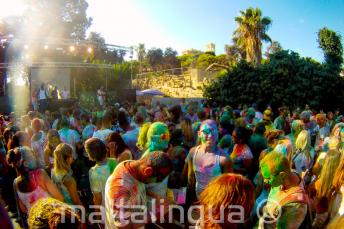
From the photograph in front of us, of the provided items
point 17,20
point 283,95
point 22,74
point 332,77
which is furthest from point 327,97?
point 17,20

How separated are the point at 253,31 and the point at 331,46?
683 cm

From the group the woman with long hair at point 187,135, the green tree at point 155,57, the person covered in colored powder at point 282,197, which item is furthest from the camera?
the green tree at point 155,57

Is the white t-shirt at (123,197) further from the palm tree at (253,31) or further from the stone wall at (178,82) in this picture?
the palm tree at (253,31)

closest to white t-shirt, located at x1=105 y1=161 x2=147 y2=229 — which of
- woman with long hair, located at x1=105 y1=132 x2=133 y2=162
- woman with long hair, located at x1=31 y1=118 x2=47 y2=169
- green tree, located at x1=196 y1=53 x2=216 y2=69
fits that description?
woman with long hair, located at x1=105 y1=132 x2=133 y2=162

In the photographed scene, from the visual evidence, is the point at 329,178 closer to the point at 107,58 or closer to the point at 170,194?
the point at 170,194

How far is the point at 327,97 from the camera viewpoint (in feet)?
59.7

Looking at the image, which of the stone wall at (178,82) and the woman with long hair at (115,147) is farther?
the stone wall at (178,82)

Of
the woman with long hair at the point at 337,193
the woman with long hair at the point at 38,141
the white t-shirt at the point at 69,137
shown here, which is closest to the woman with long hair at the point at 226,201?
the woman with long hair at the point at 337,193

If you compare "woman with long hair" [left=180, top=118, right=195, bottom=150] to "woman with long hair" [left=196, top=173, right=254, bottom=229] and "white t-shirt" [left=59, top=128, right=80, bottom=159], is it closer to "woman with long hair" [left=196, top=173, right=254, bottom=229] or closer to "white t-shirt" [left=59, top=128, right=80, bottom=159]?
"white t-shirt" [left=59, top=128, right=80, bottom=159]

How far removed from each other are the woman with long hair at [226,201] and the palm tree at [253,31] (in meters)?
31.1

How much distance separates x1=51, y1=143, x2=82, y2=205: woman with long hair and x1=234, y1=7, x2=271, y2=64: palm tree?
29626mm

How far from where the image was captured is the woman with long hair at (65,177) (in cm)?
390

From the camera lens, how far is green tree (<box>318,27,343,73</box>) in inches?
1127

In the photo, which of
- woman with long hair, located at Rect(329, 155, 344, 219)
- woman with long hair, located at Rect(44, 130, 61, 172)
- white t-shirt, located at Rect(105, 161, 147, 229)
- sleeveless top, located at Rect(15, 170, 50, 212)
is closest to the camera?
white t-shirt, located at Rect(105, 161, 147, 229)
